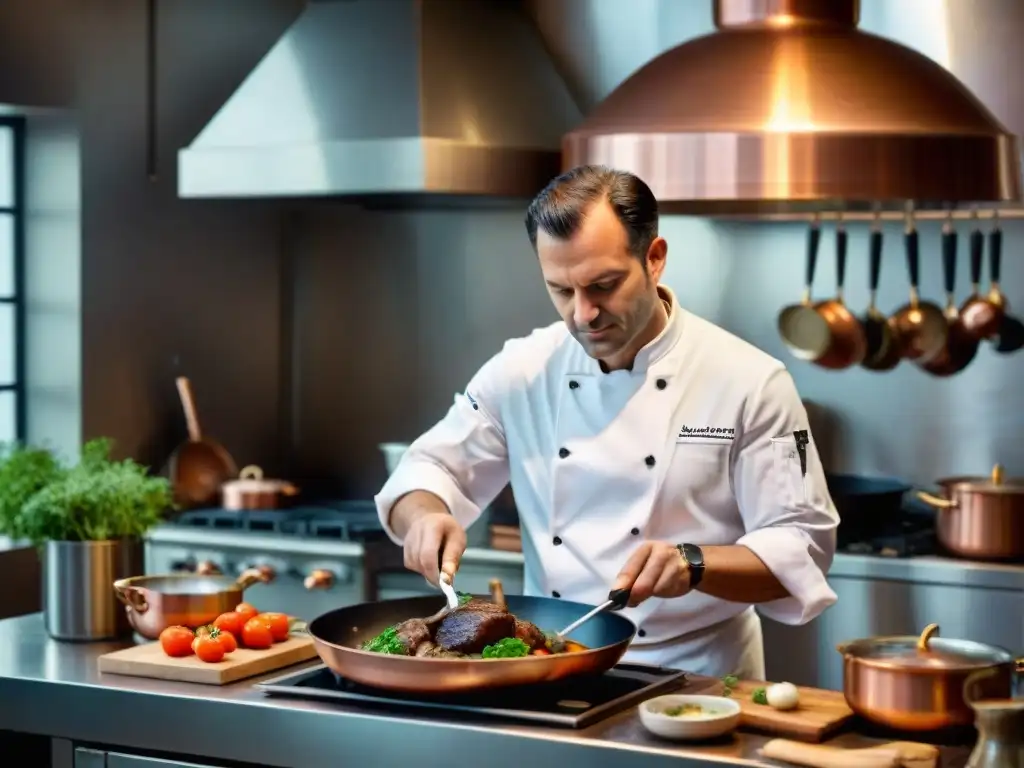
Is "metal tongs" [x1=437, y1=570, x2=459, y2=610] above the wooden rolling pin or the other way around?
above

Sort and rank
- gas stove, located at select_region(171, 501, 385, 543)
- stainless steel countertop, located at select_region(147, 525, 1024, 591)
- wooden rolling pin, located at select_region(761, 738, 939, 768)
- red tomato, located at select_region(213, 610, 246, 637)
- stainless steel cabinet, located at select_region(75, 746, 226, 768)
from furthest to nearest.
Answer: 1. gas stove, located at select_region(171, 501, 385, 543)
2. stainless steel countertop, located at select_region(147, 525, 1024, 591)
3. red tomato, located at select_region(213, 610, 246, 637)
4. stainless steel cabinet, located at select_region(75, 746, 226, 768)
5. wooden rolling pin, located at select_region(761, 738, 939, 768)

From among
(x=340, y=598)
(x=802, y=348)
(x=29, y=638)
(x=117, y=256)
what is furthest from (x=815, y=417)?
(x=29, y=638)

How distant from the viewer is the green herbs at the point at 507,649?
256cm

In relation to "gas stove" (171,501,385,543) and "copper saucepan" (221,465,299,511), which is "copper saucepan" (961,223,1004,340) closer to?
"gas stove" (171,501,385,543)

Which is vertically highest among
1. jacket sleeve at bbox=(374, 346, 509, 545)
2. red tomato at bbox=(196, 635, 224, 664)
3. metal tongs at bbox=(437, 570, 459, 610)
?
jacket sleeve at bbox=(374, 346, 509, 545)

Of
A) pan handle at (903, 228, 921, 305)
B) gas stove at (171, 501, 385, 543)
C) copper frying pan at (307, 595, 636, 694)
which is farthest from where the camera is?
gas stove at (171, 501, 385, 543)

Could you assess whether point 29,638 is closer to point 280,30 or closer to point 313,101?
point 313,101

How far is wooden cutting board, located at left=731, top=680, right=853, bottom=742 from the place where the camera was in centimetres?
245

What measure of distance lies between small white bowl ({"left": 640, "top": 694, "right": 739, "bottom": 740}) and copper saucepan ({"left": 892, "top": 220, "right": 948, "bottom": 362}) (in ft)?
7.67

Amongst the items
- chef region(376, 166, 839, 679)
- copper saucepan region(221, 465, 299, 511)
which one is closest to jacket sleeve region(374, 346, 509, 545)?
chef region(376, 166, 839, 679)

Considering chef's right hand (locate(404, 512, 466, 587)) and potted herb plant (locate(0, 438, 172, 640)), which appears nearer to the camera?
chef's right hand (locate(404, 512, 466, 587))

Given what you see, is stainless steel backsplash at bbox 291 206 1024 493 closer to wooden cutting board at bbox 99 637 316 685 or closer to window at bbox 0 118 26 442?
window at bbox 0 118 26 442

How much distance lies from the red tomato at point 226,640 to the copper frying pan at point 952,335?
2.45 metres

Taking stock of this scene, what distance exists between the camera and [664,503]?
10.4 ft
